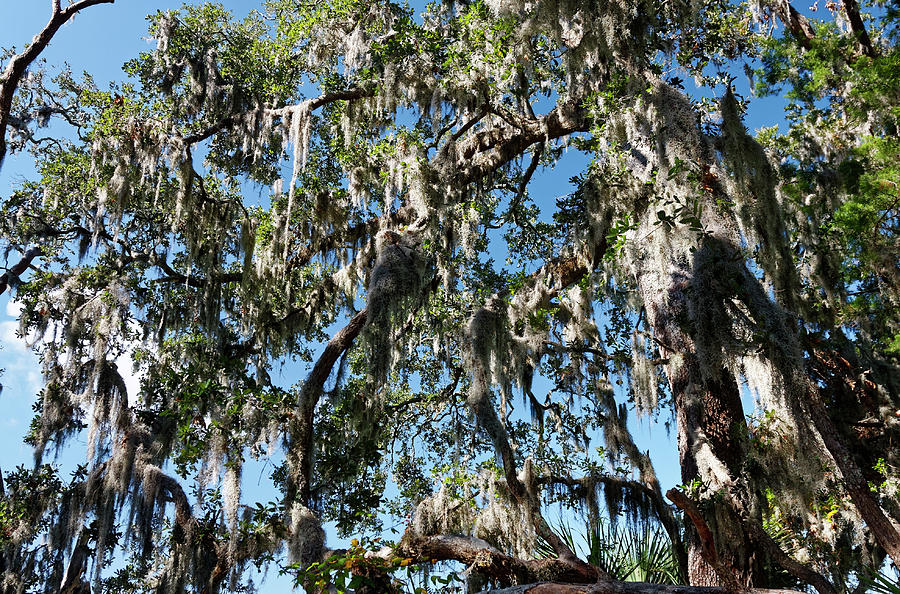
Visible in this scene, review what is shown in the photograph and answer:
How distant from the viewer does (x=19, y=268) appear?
8672 millimetres

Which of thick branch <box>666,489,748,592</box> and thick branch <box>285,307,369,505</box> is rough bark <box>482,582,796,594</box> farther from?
thick branch <box>285,307,369,505</box>

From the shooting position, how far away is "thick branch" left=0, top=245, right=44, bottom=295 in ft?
28.1

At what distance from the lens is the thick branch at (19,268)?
8578mm

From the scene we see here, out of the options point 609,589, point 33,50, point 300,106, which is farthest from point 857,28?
point 33,50

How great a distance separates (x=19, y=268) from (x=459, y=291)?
20.7ft

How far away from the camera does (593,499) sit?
7.12 meters

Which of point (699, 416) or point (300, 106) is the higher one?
point (300, 106)

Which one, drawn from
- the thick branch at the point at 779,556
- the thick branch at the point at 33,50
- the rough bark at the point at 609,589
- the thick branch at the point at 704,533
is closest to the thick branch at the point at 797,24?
the thick branch at the point at 779,556

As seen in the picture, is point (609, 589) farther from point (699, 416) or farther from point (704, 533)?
point (699, 416)

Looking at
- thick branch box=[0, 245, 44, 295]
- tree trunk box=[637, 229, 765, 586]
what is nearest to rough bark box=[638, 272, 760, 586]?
tree trunk box=[637, 229, 765, 586]

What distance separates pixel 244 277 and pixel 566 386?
4.36 metres

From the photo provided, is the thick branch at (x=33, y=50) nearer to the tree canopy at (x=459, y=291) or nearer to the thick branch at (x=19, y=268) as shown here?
the tree canopy at (x=459, y=291)

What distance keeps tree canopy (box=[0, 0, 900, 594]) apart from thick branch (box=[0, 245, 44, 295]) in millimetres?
32

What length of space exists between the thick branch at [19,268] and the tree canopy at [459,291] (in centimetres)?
3
